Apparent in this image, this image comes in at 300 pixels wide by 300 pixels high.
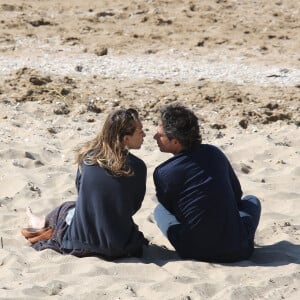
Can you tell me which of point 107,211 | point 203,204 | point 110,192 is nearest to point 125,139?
point 110,192

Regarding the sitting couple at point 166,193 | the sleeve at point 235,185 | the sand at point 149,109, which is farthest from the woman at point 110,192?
the sleeve at point 235,185

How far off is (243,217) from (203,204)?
13.4 inches

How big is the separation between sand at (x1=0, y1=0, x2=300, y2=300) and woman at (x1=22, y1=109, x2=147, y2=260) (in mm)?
114

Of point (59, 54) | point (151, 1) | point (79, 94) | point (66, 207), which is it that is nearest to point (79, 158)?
point (66, 207)

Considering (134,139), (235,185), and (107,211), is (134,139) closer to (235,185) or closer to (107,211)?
(107,211)

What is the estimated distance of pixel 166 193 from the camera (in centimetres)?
602

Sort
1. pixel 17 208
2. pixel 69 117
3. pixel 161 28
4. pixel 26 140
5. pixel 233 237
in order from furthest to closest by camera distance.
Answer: pixel 161 28, pixel 69 117, pixel 26 140, pixel 17 208, pixel 233 237

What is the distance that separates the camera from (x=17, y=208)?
23.1 feet

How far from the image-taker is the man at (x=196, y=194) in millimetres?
5965

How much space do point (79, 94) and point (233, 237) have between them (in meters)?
4.18

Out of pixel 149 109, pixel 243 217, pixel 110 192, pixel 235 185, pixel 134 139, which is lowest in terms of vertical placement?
pixel 149 109

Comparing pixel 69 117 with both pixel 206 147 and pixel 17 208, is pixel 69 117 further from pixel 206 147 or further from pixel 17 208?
pixel 206 147

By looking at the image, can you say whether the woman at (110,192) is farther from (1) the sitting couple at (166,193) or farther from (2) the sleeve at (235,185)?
(2) the sleeve at (235,185)

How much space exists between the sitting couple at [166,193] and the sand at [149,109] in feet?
0.38
